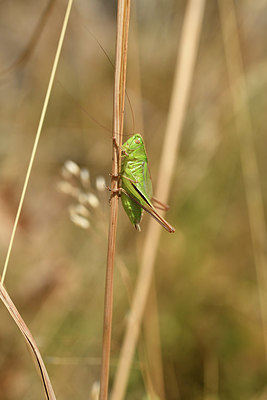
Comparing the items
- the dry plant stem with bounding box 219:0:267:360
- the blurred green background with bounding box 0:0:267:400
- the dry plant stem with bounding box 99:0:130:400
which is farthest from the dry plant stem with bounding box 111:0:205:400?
the dry plant stem with bounding box 99:0:130:400

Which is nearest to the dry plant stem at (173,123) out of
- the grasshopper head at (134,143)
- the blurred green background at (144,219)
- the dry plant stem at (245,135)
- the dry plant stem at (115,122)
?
the blurred green background at (144,219)

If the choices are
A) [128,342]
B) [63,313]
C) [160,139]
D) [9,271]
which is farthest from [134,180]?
[160,139]

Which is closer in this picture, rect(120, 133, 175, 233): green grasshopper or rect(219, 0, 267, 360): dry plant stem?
rect(120, 133, 175, 233): green grasshopper

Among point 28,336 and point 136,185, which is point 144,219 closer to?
point 136,185

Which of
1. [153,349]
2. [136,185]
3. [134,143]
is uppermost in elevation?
[134,143]

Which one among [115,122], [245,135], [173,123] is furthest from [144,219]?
[115,122]

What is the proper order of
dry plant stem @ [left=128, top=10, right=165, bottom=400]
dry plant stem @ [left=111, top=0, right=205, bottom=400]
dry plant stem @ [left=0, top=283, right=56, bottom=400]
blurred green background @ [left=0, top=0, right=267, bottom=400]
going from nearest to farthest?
dry plant stem @ [left=0, top=283, right=56, bottom=400] → dry plant stem @ [left=111, top=0, right=205, bottom=400] → dry plant stem @ [left=128, top=10, right=165, bottom=400] → blurred green background @ [left=0, top=0, right=267, bottom=400]

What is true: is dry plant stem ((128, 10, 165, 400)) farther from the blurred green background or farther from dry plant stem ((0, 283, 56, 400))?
dry plant stem ((0, 283, 56, 400))

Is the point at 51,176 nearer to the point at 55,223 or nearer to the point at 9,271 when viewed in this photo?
the point at 55,223
